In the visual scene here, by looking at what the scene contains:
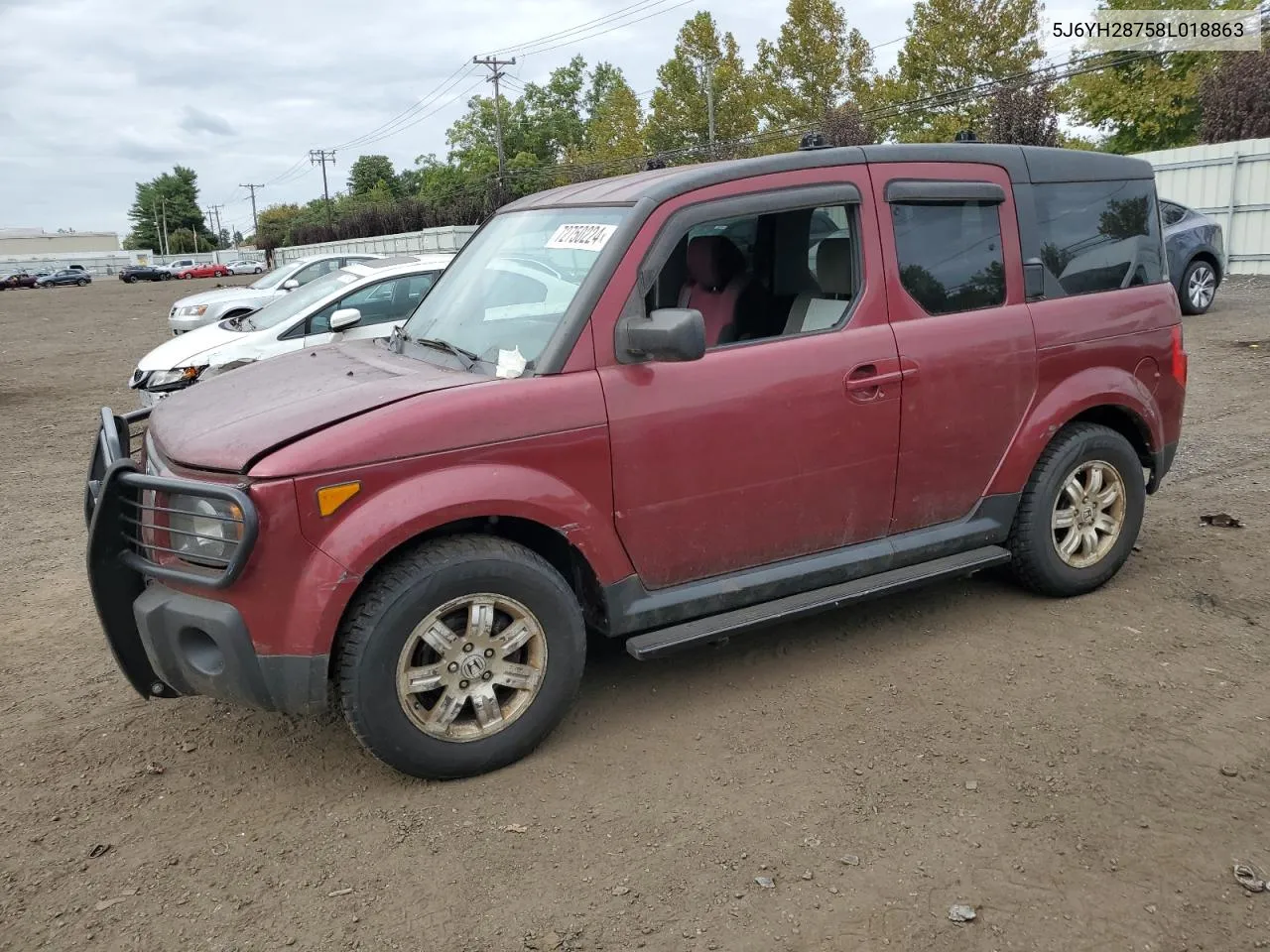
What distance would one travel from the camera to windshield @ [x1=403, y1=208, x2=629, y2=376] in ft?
12.2

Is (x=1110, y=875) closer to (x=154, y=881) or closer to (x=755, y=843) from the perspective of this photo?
(x=755, y=843)

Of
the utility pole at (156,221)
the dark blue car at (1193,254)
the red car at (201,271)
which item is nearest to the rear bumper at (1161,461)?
the dark blue car at (1193,254)

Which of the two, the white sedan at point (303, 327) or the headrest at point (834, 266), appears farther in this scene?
the white sedan at point (303, 327)

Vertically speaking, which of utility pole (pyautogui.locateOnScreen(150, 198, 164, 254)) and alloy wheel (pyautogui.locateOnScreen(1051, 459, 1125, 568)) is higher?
utility pole (pyautogui.locateOnScreen(150, 198, 164, 254))

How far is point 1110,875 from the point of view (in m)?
2.85

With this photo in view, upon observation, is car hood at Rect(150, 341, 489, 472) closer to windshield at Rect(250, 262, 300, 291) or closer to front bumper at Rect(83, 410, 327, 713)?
front bumper at Rect(83, 410, 327, 713)

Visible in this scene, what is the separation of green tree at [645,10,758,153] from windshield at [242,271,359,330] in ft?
132

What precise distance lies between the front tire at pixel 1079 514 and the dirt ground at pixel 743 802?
163mm

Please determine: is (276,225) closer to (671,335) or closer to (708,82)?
(708,82)

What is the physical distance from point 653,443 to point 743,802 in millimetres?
1232

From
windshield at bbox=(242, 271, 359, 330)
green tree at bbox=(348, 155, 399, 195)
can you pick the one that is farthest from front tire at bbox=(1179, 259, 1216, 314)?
green tree at bbox=(348, 155, 399, 195)

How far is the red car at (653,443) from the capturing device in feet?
10.5

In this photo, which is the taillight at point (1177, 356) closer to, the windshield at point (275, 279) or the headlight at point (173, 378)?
the headlight at point (173, 378)

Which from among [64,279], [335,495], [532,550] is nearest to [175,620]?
[335,495]
